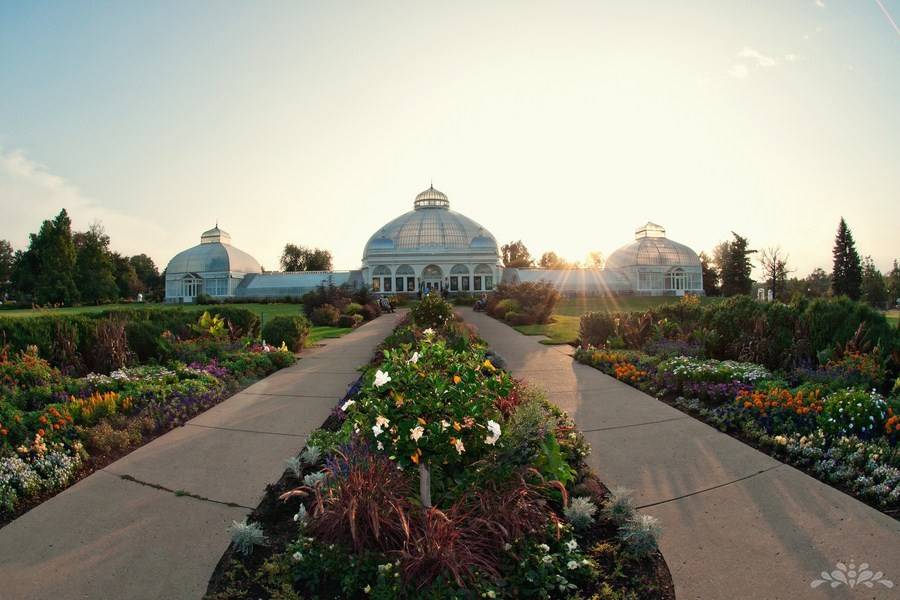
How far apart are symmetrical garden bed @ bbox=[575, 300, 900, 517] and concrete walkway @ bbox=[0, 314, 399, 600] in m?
4.86

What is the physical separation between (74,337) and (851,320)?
1324 cm

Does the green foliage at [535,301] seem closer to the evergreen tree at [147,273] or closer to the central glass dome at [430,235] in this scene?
the central glass dome at [430,235]

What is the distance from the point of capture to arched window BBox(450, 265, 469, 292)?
64125 millimetres

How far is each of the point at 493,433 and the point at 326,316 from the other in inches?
834

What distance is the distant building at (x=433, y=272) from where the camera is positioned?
6316cm

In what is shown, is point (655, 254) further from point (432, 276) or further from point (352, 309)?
point (352, 309)

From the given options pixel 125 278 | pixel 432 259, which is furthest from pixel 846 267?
pixel 125 278

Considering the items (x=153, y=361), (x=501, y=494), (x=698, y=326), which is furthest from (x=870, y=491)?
(x=153, y=361)

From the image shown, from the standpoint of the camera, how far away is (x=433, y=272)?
65125 millimetres

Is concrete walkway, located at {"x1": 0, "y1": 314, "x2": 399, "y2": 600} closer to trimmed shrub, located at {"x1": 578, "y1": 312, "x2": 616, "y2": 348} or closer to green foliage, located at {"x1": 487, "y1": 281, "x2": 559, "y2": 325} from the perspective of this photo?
trimmed shrub, located at {"x1": 578, "y1": 312, "x2": 616, "y2": 348}

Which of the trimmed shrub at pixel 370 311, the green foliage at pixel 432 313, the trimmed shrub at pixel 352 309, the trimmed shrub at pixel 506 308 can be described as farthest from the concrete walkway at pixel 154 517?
the trimmed shrub at pixel 370 311

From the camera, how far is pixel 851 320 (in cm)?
819

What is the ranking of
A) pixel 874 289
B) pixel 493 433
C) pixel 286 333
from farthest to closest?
pixel 874 289 < pixel 286 333 < pixel 493 433

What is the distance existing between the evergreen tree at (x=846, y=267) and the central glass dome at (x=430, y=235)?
115ft
